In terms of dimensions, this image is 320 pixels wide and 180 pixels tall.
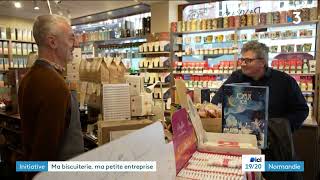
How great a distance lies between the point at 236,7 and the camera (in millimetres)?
5656

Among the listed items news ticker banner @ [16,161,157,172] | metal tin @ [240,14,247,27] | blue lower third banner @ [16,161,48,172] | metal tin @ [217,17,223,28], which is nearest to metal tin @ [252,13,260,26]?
metal tin @ [240,14,247,27]

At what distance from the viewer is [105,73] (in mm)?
3264

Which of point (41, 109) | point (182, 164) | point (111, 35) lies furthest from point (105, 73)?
point (111, 35)

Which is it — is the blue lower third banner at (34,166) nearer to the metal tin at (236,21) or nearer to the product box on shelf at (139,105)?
the product box on shelf at (139,105)

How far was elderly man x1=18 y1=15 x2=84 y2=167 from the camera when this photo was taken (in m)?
1.54

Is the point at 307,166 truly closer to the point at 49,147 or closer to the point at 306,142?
the point at 306,142

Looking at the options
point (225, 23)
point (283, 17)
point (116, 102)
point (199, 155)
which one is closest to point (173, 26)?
point (225, 23)

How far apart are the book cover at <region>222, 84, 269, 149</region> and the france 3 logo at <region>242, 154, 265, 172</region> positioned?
12.2 inches

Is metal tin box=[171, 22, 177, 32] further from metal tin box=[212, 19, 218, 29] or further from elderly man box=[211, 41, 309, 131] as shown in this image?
elderly man box=[211, 41, 309, 131]

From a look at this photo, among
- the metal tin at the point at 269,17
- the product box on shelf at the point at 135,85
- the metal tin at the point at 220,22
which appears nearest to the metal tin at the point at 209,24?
the metal tin at the point at 220,22

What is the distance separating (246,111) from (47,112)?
1.14m

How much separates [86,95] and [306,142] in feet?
10.0

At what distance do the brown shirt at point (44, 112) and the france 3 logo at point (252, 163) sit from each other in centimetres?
97

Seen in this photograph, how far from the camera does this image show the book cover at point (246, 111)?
1.72 m
